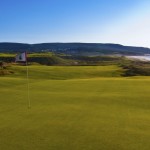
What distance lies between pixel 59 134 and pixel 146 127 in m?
4.45

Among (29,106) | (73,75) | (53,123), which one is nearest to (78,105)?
(29,106)

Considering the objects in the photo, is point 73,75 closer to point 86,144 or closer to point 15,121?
point 15,121

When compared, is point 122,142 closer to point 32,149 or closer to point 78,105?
point 32,149

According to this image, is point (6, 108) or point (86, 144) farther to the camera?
point (6, 108)

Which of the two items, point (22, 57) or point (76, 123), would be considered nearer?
point (76, 123)

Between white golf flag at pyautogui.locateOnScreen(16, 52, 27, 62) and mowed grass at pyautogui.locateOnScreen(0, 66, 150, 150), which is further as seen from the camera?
white golf flag at pyautogui.locateOnScreen(16, 52, 27, 62)

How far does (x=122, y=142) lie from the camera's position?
569 inches

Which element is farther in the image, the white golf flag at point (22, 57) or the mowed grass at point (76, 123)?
the white golf flag at point (22, 57)

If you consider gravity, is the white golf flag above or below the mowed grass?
above

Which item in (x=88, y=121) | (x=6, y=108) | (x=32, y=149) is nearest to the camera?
(x=32, y=149)

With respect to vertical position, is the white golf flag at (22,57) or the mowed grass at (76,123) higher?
the white golf flag at (22,57)

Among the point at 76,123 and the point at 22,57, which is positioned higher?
the point at 22,57

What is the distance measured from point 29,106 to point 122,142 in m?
10.7

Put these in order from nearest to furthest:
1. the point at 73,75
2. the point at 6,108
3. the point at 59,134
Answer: the point at 59,134, the point at 6,108, the point at 73,75
